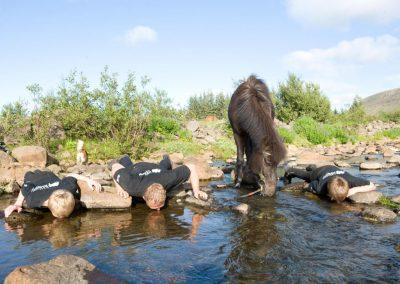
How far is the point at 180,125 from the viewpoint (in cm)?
1725

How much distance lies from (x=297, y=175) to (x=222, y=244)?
4.29 metres

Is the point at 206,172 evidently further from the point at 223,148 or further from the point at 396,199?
the point at 223,148

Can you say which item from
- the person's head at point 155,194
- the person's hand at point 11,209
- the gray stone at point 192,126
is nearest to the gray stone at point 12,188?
the person's hand at point 11,209

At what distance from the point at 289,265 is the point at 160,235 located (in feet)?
6.03

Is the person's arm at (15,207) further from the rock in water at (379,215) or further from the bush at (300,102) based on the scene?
the bush at (300,102)

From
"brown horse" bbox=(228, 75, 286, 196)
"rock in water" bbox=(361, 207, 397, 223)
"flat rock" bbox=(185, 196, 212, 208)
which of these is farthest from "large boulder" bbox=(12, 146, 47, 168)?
"rock in water" bbox=(361, 207, 397, 223)

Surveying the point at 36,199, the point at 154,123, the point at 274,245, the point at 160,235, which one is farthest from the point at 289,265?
the point at 154,123

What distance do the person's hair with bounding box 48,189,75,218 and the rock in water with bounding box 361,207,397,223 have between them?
14.4 feet

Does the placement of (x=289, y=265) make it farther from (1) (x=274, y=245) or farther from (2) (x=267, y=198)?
(2) (x=267, y=198)

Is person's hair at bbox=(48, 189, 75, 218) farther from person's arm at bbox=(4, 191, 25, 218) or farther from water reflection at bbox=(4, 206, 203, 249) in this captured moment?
person's arm at bbox=(4, 191, 25, 218)

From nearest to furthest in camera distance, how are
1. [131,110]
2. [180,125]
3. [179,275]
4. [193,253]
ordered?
[179,275] → [193,253] → [131,110] → [180,125]

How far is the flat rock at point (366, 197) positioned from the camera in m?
6.35

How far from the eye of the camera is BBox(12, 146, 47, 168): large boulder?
981 centimetres

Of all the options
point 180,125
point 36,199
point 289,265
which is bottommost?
point 289,265
